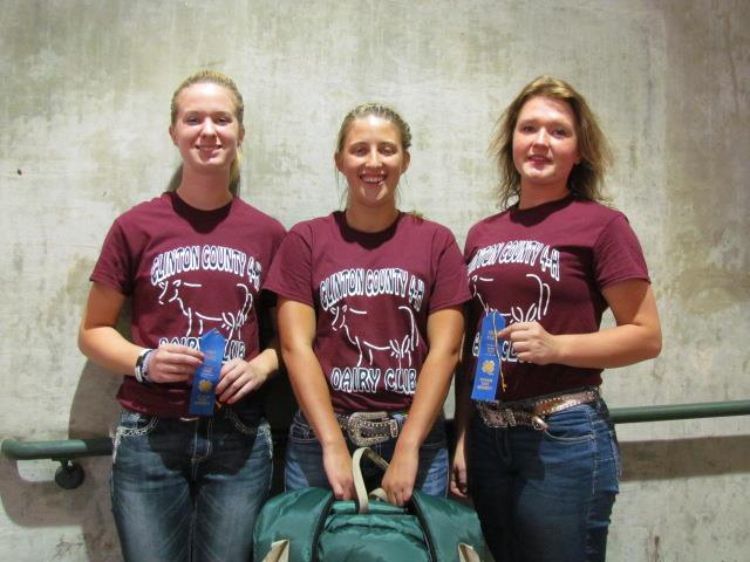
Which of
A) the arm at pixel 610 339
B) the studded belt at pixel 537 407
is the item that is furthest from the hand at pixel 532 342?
the studded belt at pixel 537 407

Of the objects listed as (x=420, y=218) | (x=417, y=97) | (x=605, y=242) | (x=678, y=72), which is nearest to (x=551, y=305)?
(x=605, y=242)

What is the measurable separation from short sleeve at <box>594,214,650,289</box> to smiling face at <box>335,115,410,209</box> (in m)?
0.52

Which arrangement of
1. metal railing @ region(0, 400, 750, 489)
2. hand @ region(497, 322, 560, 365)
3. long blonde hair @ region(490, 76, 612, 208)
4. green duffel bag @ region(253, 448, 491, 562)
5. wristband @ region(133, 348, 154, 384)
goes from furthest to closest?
1. metal railing @ region(0, 400, 750, 489)
2. long blonde hair @ region(490, 76, 612, 208)
3. wristband @ region(133, 348, 154, 384)
4. hand @ region(497, 322, 560, 365)
5. green duffel bag @ region(253, 448, 491, 562)

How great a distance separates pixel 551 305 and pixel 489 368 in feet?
0.74

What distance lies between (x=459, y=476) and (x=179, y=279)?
0.87 meters

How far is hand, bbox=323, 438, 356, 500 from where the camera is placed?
1.49 metres

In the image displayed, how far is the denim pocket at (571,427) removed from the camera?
5.06ft

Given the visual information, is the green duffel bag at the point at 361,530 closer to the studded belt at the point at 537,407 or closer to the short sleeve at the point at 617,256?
the studded belt at the point at 537,407

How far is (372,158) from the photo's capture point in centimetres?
166

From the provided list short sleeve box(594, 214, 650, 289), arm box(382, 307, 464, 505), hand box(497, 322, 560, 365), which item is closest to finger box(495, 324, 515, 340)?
hand box(497, 322, 560, 365)

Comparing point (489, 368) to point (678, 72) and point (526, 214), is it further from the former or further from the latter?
point (678, 72)

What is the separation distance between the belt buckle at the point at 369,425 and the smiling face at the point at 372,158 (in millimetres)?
521

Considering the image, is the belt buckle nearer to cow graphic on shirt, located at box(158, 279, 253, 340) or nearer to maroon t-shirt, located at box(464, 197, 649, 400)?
maroon t-shirt, located at box(464, 197, 649, 400)

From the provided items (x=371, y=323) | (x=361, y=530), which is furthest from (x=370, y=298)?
(x=361, y=530)
